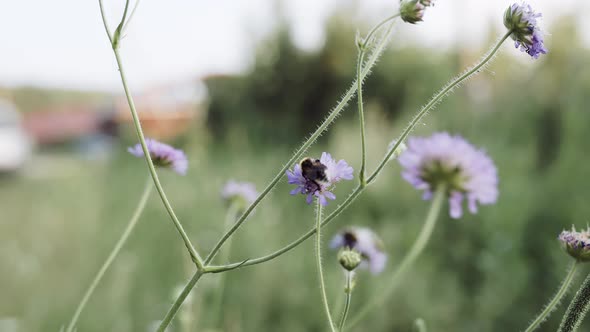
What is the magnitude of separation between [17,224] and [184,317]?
457cm

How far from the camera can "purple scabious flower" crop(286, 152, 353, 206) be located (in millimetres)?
751

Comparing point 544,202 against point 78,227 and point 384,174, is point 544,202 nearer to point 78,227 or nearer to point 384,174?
point 384,174

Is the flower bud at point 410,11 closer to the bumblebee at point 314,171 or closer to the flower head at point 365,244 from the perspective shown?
the bumblebee at point 314,171

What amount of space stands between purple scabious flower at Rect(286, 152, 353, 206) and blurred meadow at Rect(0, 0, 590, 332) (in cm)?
26

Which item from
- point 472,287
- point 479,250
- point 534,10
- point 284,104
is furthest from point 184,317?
point 284,104

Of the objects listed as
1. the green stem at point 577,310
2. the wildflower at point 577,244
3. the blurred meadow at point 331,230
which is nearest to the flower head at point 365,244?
the blurred meadow at point 331,230

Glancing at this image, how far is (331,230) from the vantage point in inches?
142

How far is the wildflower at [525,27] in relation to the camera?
2.55ft

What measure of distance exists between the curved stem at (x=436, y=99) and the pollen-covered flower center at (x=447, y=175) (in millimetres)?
383

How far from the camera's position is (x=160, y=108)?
9711 millimetres

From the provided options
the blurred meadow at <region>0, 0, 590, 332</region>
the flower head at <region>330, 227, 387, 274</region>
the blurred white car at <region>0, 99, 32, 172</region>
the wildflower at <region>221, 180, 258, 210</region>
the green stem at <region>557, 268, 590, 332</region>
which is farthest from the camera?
the blurred white car at <region>0, 99, 32, 172</region>

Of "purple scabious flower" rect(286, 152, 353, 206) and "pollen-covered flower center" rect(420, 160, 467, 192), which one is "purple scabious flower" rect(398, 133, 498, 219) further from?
"purple scabious flower" rect(286, 152, 353, 206)

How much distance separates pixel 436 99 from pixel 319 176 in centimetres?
18

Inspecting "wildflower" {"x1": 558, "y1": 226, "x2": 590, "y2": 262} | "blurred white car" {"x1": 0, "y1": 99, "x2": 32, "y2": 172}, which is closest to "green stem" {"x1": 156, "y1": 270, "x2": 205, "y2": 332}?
"wildflower" {"x1": 558, "y1": 226, "x2": 590, "y2": 262}
